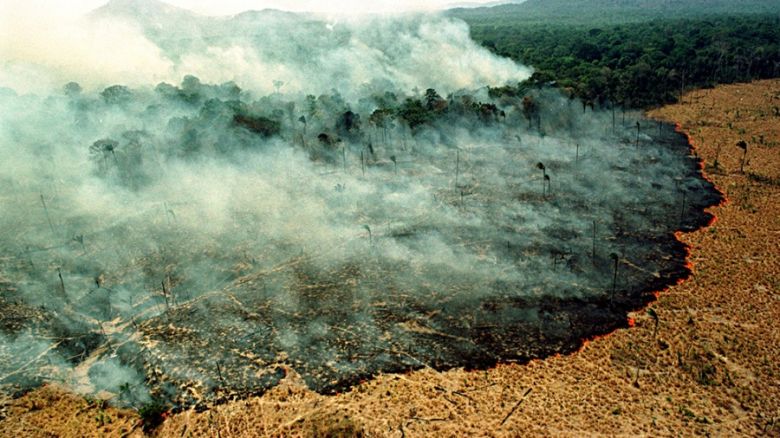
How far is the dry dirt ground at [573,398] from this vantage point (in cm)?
2656

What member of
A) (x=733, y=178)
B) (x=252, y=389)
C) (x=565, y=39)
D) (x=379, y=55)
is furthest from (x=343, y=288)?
(x=565, y=39)

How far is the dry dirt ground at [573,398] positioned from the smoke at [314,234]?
152 centimetres

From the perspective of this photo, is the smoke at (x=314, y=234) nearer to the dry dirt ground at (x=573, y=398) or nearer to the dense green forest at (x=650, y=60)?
the dry dirt ground at (x=573, y=398)

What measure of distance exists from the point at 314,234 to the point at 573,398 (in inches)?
1004

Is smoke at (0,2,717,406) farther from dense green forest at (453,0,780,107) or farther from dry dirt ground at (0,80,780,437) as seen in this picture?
dense green forest at (453,0,780,107)

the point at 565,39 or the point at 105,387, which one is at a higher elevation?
the point at 565,39

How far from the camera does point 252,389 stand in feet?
96.4

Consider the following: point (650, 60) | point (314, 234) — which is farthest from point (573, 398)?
point (650, 60)

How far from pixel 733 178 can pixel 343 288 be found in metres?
43.8

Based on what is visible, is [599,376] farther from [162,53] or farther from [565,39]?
[565,39]

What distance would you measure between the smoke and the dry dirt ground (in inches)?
59.7

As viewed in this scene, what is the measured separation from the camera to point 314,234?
46.3m

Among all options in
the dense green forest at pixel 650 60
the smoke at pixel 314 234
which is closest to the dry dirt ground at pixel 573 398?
the smoke at pixel 314 234

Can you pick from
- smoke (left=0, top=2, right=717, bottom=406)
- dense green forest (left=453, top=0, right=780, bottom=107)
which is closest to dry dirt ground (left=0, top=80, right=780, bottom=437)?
smoke (left=0, top=2, right=717, bottom=406)
